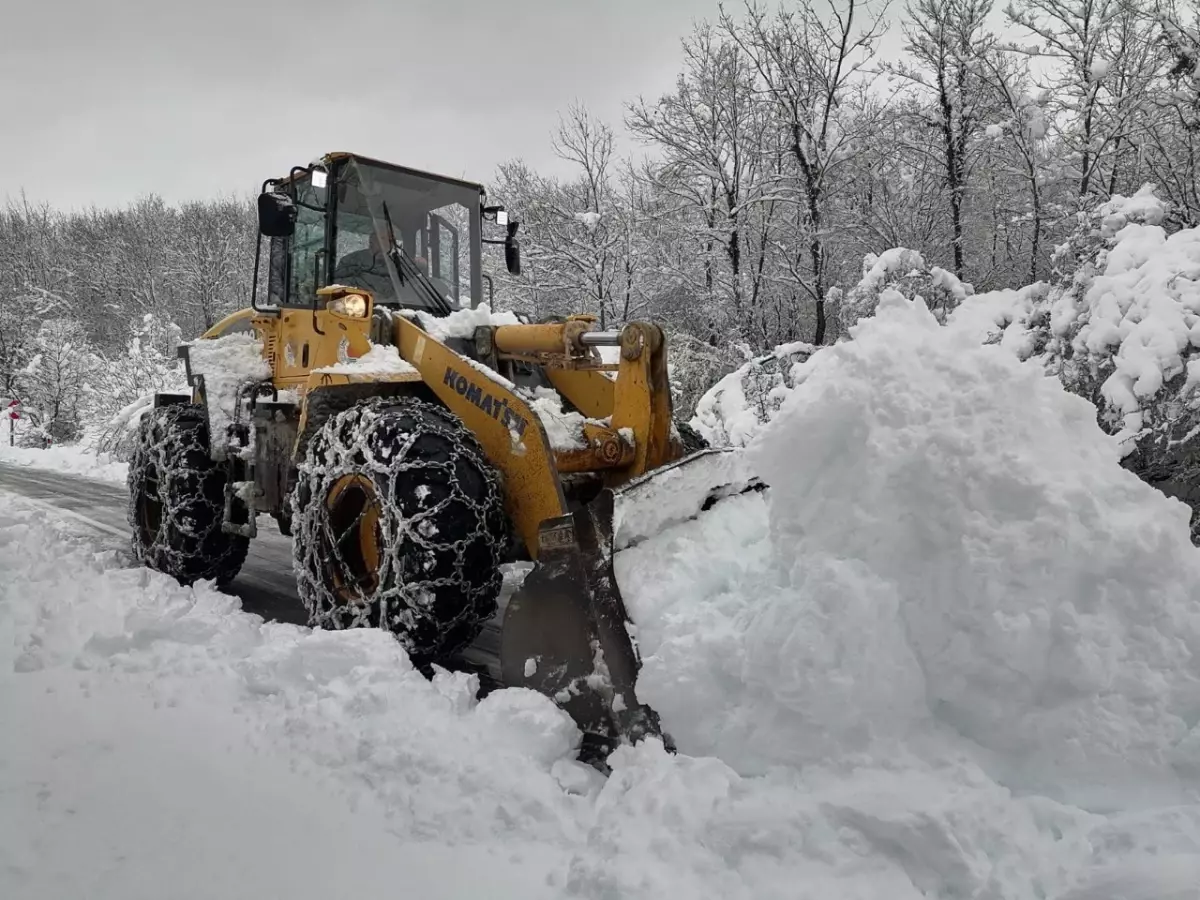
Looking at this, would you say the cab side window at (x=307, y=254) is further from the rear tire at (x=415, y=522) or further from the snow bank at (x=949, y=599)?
the snow bank at (x=949, y=599)

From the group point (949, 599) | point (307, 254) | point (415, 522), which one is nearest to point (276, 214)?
point (307, 254)

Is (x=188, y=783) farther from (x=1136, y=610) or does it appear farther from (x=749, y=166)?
(x=749, y=166)

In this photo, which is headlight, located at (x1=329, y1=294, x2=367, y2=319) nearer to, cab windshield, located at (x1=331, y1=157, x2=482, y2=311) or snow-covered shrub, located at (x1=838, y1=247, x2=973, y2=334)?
cab windshield, located at (x1=331, y1=157, x2=482, y2=311)

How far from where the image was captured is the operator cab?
524 cm

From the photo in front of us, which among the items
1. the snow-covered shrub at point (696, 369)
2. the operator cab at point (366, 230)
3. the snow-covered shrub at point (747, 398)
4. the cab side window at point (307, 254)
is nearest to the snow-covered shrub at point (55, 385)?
the snow-covered shrub at point (696, 369)

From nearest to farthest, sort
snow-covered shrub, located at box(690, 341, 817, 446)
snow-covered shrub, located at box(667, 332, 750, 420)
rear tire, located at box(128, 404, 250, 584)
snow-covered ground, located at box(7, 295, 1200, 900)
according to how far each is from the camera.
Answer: snow-covered ground, located at box(7, 295, 1200, 900) < rear tire, located at box(128, 404, 250, 584) < snow-covered shrub, located at box(690, 341, 817, 446) < snow-covered shrub, located at box(667, 332, 750, 420)

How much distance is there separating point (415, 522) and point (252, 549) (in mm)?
4583

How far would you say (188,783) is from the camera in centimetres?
248

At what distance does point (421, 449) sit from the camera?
12.2 ft

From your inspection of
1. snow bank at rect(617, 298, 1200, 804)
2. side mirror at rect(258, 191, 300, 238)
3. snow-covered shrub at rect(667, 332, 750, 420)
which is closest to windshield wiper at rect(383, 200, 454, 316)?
side mirror at rect(258, 191, 300, 238)

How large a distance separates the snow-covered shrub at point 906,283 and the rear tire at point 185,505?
5904mm

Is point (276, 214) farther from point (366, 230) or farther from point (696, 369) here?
point (696, 369)

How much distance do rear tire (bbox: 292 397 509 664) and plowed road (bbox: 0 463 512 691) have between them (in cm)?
49

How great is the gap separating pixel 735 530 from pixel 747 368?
20.2 ft
